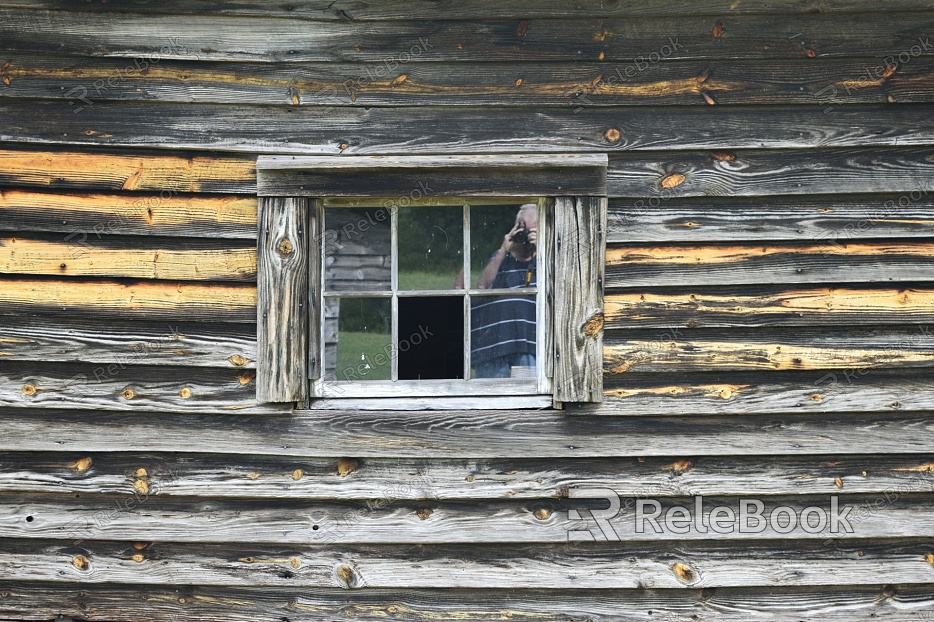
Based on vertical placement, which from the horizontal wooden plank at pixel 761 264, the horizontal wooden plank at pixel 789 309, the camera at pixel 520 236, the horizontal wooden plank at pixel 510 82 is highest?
the horizontal wooden plank at pixel 510 82

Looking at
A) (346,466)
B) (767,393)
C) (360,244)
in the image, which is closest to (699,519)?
(767,393)

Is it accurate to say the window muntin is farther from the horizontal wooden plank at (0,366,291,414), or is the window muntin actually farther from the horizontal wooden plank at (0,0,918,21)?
the horizontal wooden plank at (0,0,918,21)

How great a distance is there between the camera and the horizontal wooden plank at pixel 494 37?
2555mm

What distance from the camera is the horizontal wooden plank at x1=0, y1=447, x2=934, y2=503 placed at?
2.61 meters

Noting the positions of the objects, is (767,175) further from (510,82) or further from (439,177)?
(439,177)

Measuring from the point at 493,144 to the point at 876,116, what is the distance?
147cm

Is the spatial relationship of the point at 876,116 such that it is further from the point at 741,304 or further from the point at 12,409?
the point at 12,409

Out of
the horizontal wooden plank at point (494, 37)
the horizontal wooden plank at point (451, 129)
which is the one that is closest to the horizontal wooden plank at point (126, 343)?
the horizontal wooden plank at point (451, 129)

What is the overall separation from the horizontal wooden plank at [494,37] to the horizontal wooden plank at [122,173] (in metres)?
0.39

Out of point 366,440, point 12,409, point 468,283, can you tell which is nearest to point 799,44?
point 468,283

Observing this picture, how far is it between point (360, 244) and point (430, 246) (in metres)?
0.36

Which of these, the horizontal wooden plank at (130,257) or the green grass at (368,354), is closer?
the horizontal wooden plank at (130,257)

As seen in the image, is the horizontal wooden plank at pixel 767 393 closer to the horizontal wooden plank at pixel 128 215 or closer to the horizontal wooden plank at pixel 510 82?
the horizontal wooden plank at pixel 510 82

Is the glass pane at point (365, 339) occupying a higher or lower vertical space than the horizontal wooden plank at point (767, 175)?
lower
